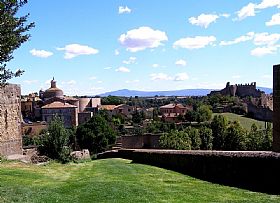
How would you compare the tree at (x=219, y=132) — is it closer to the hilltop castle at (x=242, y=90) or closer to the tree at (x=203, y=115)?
the tree at (x=203, y=115)

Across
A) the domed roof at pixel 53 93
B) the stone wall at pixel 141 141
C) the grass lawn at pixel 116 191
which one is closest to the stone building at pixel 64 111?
the domed roof at pixel 53 93

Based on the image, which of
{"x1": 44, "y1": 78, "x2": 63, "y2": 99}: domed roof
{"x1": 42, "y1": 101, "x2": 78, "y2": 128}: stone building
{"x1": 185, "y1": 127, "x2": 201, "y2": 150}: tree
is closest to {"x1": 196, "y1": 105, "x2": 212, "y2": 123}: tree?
{"x1": 42, "y1": 101, "x2": 78, "y2": 128}: stone building

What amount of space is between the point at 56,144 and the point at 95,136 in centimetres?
3863

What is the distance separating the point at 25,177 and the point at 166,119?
342 feet

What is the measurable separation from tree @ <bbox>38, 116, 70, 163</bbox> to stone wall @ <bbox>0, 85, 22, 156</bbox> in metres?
4.15

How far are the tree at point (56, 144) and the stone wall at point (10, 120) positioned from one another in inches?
163

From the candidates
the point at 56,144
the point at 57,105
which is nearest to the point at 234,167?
the point at 56,144

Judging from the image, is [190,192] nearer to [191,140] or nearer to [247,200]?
[247,200]

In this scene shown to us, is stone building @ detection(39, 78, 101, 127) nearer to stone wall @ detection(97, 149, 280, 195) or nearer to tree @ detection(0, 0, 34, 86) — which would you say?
stone wall @ detection(97, 149, 280, 195)

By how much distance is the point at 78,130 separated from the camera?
227 feet

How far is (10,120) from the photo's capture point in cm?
2250

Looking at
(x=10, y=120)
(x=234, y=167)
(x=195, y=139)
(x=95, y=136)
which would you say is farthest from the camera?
(x=95, y=136)

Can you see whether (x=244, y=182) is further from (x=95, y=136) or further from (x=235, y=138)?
(x=95, y=136)

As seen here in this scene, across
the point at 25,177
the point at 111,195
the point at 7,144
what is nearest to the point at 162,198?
the point at 111,195
